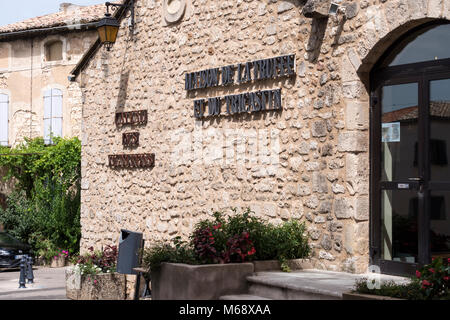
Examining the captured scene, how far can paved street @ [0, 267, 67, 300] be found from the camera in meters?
11.0

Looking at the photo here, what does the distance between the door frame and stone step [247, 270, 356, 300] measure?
572 mm

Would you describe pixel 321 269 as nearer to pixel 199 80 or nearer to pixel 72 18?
pixel 199 80

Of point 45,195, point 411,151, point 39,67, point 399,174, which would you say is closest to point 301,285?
point 399,174

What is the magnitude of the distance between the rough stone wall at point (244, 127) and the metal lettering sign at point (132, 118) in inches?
5.2

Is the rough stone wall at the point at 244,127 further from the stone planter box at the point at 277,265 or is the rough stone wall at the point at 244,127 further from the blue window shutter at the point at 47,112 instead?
the blue window shutter at the point at 47,112

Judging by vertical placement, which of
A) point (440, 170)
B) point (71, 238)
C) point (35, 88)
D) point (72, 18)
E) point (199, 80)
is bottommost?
point (71, 238)

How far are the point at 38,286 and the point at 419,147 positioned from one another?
7.57 m

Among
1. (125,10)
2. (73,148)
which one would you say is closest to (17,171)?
(73,148)

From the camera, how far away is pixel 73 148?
17.9 m

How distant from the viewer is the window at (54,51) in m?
19.7

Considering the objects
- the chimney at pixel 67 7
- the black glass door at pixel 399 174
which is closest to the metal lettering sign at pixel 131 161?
the black glass door at pixel 399 174

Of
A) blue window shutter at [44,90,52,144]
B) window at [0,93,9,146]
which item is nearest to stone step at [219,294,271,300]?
blue window shutter at [44,90,52,144]

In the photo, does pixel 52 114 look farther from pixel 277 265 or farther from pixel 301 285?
pixel 301 285

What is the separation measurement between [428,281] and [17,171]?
15149 mm
